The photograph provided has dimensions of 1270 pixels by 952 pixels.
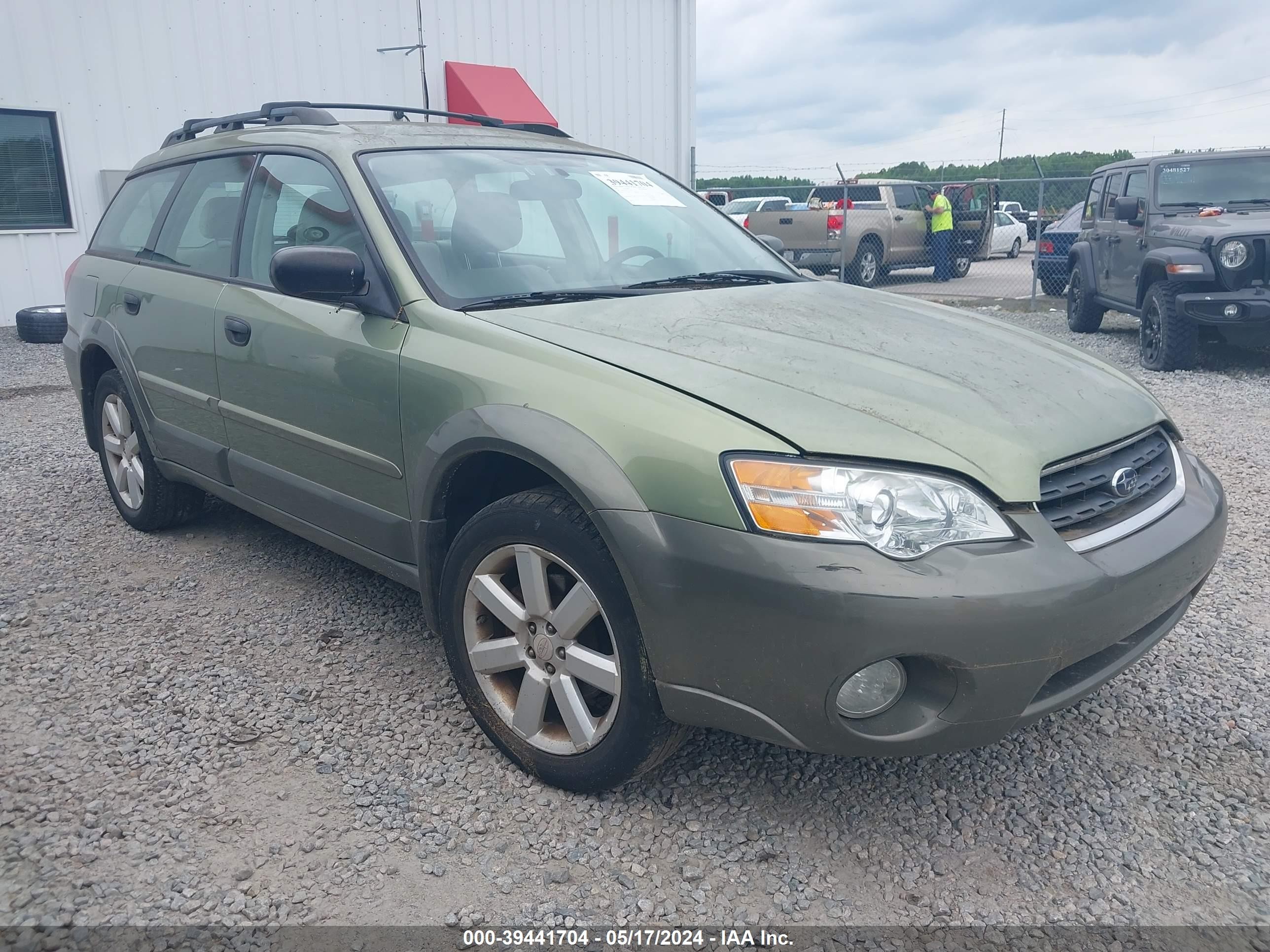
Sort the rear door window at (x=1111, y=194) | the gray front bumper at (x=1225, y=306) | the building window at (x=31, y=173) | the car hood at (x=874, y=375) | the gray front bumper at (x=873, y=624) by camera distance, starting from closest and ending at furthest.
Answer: the gray front bumper at (x=873, y=624)
the car hood at (x=874, y=375)
the gray front bumper at (x=1225, y=306)
the rear door window at (x=1111, y=194)
the building window at (x=31, y=173)

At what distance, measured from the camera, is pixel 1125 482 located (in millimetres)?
2291

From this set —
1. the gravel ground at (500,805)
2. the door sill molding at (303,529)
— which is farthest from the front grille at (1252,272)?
the door sill molding at (303,529)

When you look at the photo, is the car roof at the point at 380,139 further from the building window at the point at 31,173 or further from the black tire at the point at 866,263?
the black tire at the point at 866,263

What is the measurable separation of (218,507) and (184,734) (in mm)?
2283

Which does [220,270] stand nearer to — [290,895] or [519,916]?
[290,895]

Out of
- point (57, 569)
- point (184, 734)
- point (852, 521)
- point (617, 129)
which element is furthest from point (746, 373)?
point (617, 129)

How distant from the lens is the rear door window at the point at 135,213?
13.5 feet

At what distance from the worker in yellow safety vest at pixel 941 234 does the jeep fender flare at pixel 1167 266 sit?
8.50 m

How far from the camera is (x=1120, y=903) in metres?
2.08

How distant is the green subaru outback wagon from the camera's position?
1.98m

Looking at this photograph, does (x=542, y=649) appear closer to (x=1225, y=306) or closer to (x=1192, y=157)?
→ (x=1225, y=306)

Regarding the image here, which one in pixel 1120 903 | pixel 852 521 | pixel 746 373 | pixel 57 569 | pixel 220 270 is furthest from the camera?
pixel 57 569

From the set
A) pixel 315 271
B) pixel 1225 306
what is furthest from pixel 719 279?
pixel 1225 306

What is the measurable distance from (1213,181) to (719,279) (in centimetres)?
747
